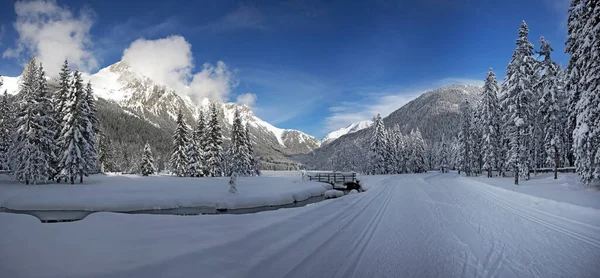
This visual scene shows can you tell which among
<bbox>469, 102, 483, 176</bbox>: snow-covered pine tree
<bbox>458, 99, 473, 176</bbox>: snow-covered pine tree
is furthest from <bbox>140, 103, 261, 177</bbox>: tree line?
<bbox>458, 99, 473, 176</bbox>: snow-covered pine tree

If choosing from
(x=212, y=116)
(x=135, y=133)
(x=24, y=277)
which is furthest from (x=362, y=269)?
(x=135, y=133)

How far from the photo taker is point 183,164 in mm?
53312

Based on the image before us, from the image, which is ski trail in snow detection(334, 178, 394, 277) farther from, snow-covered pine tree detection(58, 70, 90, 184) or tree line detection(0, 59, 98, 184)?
tree line detection(0, 59, 98, 184)

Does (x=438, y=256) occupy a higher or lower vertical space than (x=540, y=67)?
lower

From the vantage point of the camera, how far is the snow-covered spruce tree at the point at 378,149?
72750 millimetres

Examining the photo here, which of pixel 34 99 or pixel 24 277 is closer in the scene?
pixel 24 277

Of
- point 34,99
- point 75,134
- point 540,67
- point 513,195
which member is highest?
point 540,67

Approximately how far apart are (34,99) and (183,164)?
919 inches

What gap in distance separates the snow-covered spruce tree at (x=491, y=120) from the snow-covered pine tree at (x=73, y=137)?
5762cm

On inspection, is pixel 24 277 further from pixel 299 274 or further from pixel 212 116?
pixel 212 116

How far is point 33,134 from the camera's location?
33.0 m

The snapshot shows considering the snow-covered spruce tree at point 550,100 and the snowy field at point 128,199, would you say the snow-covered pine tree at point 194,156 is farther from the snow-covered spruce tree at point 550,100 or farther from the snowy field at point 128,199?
the snow-covered spruce tree at point 550,100

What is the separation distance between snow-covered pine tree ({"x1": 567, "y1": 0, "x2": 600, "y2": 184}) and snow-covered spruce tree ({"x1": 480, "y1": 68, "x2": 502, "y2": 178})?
27.5m

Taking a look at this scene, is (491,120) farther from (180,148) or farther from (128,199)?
(180,148)
